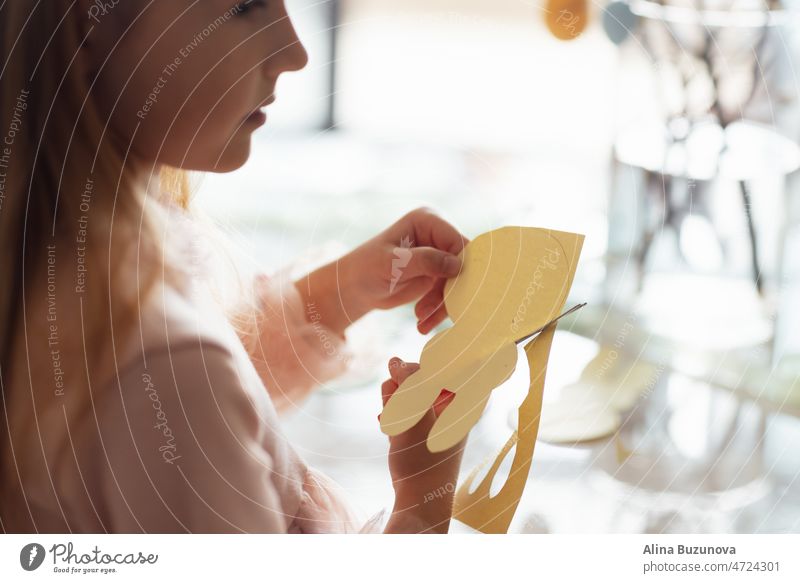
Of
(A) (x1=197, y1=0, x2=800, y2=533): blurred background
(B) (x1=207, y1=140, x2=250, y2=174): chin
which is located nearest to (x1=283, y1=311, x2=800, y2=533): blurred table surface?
(A) (x1=197, y1=0, x2=800, y2=533): blurred background

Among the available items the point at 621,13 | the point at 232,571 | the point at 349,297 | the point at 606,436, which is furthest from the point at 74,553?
the point at 621,13

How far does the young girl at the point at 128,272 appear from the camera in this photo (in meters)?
0.38

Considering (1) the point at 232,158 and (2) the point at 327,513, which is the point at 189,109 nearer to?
(1) the point at 232,158

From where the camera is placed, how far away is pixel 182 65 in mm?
384

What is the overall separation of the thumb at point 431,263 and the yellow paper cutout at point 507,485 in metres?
0.07

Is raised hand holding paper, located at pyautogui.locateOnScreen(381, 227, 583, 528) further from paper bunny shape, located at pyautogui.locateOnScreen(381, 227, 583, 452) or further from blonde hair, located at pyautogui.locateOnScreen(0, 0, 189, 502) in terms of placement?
blonde hair, located at pyautogui.locateOnScreen(0, 0, 189, 502)

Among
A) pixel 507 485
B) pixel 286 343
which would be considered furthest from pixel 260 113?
pixel 507 485

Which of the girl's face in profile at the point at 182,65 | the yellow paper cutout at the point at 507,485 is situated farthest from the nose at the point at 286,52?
the yellow paper cutout at the point at 507,485

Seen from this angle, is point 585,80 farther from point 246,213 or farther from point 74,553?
point 74,553

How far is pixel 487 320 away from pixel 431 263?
0.14 ft

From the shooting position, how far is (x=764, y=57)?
0.46 metres

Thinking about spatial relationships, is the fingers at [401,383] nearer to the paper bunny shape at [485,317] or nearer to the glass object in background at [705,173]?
the paper bunny shape at [485,317]

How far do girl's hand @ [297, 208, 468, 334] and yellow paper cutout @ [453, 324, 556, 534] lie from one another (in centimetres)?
7

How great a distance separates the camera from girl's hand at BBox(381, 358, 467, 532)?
1.37 ft
